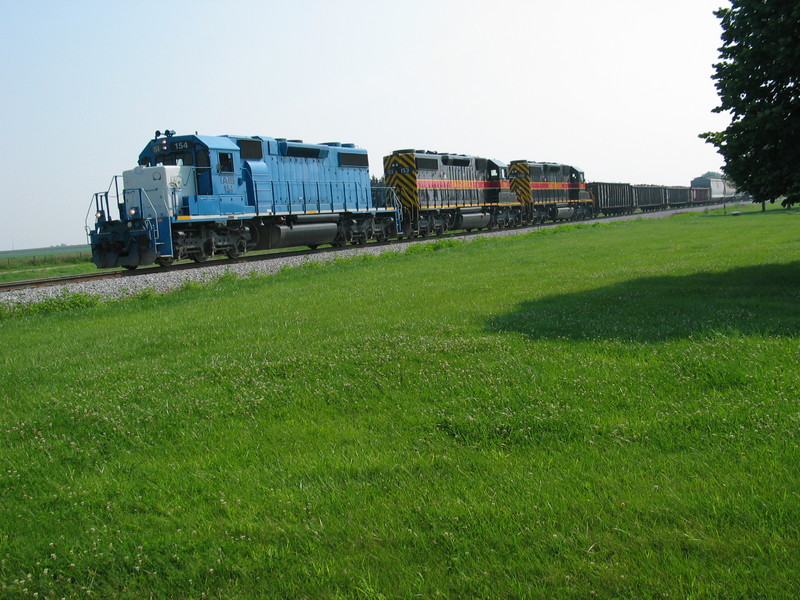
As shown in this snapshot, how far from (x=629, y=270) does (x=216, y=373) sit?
1077cm

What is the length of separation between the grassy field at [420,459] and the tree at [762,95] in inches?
86.2

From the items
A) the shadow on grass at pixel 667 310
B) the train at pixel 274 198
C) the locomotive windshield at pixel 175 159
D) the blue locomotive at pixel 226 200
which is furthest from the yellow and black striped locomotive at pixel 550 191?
the shadow on grass at pixel 667 310

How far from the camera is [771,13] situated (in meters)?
10.5

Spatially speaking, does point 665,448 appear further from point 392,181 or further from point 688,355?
point 392,181

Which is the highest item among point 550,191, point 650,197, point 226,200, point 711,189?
point 711,189

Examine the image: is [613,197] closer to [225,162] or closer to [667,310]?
[225,162]

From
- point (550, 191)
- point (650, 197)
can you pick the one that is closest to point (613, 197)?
point (650, 197)

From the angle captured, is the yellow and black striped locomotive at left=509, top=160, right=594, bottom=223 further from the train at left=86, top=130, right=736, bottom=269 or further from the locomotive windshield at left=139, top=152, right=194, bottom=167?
the locomotive windshield at left=139, top=152, right=194, bottom=167

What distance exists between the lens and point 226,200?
2397cm

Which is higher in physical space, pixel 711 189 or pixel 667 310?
pixel 711 189

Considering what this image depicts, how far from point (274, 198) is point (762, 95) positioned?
61.4ft

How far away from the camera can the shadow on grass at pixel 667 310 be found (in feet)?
26.9

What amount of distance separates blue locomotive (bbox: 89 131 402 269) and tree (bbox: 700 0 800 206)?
17.0m

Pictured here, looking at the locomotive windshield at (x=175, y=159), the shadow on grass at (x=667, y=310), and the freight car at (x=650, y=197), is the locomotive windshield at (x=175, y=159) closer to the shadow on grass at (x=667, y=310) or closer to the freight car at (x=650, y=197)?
the shadow on grass at (x=667, y=310)
